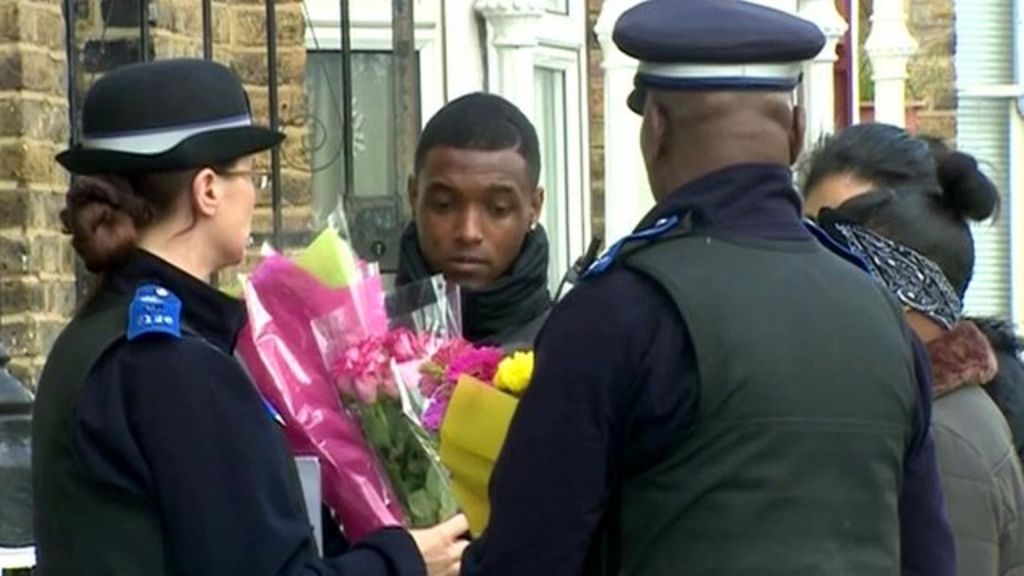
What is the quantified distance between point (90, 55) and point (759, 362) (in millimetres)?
2918

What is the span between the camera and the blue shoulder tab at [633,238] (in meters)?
3.15

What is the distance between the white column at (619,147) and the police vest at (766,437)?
464cm

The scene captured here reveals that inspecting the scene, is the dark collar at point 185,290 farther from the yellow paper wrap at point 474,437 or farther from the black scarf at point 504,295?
the black scarf at point 504,295

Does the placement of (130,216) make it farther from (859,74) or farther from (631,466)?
(859,74)

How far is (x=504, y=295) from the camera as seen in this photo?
4.26 metres

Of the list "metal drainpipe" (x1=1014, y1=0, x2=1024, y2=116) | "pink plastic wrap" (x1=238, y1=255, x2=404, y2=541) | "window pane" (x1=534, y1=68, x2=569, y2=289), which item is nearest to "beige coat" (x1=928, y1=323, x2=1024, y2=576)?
"pink plastic wrap" (x1=238, y1=255, x2=404, y2=541)

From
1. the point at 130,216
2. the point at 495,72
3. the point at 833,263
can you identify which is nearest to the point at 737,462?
the point at 833,263

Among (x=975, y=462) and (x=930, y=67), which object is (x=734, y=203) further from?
(x=930, y=67)

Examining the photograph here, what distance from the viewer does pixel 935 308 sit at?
4.16 metres

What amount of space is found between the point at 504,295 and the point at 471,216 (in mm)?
151

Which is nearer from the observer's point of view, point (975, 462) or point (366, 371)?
point (366, 371)

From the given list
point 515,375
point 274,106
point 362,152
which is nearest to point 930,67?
point 362,152

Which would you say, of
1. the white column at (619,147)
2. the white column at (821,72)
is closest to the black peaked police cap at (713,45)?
the white column at (619,147)

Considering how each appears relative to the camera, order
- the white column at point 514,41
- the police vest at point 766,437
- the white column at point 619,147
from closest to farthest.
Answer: the police vest at point 766,437
the white column at point 514,41
the white column at point 619,147
